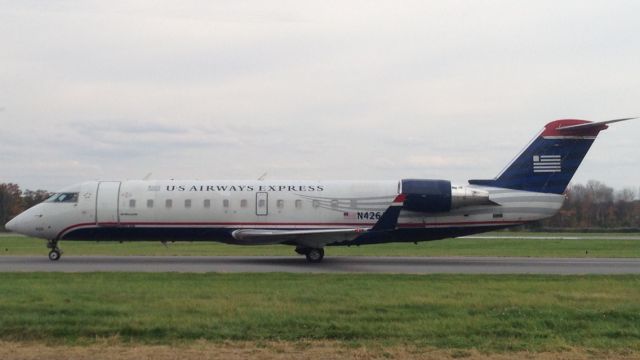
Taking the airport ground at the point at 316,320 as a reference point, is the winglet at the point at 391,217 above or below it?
above

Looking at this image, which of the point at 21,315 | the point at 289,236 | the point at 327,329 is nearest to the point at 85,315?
the point at 21,315

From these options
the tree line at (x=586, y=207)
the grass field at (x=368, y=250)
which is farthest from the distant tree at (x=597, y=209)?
the grass field at (x=368, y=250)

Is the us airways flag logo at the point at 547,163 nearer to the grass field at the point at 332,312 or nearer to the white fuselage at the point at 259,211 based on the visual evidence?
the white fuselage at the point at 259,211

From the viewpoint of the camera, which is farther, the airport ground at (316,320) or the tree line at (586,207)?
the tree line at (586,207)

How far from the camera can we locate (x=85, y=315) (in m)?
12.3

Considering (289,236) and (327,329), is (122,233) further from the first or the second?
(327,329)

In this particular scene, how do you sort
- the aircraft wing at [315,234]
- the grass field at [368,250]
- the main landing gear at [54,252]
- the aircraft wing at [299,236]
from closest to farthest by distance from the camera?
the aircraft wing at [315,234], the aircraft wing at [299,236], the main landing gear at [54,252], the grass field at [368,250]

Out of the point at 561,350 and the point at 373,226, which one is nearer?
the point at 561,350

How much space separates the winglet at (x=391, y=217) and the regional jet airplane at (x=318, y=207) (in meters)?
0.98

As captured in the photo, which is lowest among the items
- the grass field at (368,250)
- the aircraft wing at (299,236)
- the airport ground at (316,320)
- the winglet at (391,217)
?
the airport ground at (316,320)

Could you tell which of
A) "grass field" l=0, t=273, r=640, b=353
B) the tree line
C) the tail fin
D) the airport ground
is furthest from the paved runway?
the tree line

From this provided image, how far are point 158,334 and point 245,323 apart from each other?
54.2 inches

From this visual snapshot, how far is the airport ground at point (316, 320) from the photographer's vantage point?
1005cm

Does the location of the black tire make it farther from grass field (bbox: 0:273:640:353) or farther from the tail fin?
the tail fin
